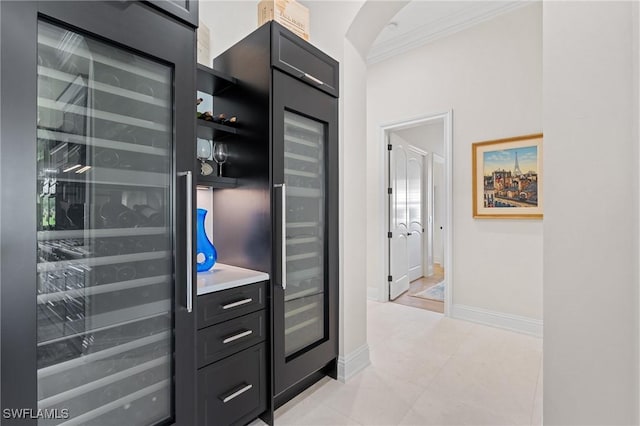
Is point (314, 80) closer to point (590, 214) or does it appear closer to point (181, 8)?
point (181, 8)

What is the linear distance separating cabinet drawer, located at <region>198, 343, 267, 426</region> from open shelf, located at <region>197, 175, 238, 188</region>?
3.04 ft

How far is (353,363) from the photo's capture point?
2262 mm

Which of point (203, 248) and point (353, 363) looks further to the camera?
point (353, 363)

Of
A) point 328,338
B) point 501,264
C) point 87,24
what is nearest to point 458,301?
point 501,264

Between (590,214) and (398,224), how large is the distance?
3311mm

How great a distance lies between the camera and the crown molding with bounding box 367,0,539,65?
10.4 feet

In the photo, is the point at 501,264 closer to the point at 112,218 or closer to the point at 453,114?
the point at 453,114

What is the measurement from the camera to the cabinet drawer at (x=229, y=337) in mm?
1444

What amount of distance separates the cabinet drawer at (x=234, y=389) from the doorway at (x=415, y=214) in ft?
8.32

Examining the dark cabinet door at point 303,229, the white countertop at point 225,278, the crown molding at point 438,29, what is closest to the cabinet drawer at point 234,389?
the dark cabinet door at point 303,229

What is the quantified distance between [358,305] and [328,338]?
1.27 feet

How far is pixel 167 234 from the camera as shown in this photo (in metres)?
1.28

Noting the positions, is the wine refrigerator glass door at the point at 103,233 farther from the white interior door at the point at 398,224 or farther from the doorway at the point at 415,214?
the white interior door at the point at 398,224

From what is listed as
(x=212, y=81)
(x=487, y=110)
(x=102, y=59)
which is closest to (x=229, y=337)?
(x=102, y=59)
